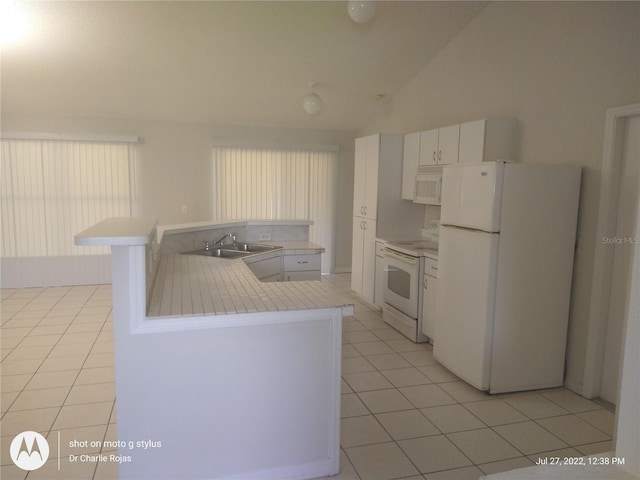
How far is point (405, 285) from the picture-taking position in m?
4.33

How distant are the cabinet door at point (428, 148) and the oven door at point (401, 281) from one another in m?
1.00

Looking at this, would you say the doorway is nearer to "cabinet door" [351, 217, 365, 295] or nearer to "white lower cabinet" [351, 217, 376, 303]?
"white lower cabinet" [351, 217, 376, 303]

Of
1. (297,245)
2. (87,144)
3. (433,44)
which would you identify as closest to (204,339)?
(297,245)

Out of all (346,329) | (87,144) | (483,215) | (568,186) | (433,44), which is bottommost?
(346,329)

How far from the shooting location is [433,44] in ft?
15.1

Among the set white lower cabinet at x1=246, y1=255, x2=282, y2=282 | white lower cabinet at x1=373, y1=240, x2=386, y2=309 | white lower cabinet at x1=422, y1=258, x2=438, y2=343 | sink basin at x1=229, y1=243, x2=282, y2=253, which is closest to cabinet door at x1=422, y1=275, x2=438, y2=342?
white lower cabinet at x1=422, y1=258, x2=438, y2=343

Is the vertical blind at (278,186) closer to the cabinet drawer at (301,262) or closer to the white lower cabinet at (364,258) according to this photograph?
the white lower cabinet at (364,258)

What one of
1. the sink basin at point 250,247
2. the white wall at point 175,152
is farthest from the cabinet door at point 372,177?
the white wall at point 175,152

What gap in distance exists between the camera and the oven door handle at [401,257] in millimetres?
4176

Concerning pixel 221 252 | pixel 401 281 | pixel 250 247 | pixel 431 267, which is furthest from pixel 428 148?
pixel 221 252

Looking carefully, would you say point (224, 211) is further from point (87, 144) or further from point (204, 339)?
point (204, 339)

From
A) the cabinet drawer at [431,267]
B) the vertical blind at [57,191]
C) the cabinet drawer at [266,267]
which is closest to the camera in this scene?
the cabinet drawer at [266,267]

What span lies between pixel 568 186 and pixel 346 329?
97.1 inches

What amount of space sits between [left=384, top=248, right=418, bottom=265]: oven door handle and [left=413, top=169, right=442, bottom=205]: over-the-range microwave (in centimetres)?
60
